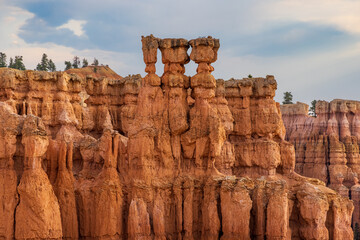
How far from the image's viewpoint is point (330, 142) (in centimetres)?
9675

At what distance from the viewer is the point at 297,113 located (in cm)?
10562

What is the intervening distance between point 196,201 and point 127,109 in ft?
42.4

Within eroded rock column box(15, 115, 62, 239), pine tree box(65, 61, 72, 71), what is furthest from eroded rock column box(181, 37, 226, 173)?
pine tree box(65, 61, 72, 71)

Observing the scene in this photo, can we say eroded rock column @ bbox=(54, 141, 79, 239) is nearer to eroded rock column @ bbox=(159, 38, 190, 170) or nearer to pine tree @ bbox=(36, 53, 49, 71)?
eroded rock column @ bbox=(159, 38, 190, 170)

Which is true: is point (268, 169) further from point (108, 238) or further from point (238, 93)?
point (108, 238)

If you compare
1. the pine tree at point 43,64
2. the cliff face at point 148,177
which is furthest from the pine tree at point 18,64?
the cliff face at point 148,177

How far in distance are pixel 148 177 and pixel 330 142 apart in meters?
60.1

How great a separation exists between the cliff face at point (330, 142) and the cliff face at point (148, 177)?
47.1 meters

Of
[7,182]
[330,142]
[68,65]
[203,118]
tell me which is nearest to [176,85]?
[203,118]

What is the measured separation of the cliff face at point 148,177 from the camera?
35.9 meters

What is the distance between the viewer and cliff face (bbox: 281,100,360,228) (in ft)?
308

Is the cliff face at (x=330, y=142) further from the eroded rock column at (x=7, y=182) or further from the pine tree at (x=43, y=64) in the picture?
the eroded rock column at (x=7, y=182)

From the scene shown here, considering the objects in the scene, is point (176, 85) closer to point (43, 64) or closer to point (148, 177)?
point (148, 177)

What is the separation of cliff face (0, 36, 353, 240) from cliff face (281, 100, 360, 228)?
47131 millimetres
